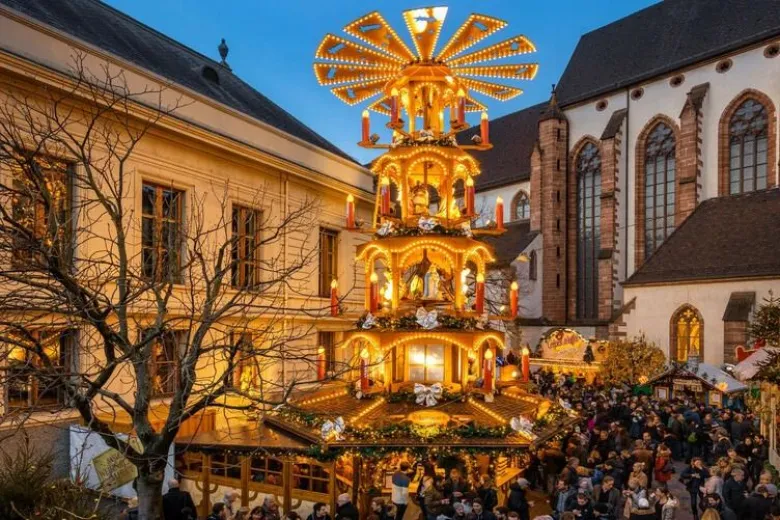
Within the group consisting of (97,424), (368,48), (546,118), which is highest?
(546,118)

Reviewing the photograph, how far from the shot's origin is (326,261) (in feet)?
74.6

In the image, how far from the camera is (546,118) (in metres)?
40.1

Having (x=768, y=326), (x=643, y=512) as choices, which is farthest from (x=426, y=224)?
(x=768, y=326)

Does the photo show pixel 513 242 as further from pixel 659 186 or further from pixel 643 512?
pixel 643 512

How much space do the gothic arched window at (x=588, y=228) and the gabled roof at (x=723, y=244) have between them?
24.3 ft

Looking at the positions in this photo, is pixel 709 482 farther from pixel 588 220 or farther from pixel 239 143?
pixel 588 220

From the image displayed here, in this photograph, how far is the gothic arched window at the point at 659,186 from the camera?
1363 inches

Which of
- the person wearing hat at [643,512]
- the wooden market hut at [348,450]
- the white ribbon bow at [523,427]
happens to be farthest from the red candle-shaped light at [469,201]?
the person wearing hat at [643,512]

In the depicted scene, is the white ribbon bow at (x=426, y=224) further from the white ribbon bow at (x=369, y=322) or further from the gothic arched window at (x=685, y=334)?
the gothic arched window at (x=685, y=334)

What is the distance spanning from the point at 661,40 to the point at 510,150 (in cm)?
1444

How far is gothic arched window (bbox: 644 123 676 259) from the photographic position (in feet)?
114

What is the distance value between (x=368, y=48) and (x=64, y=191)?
24.4 feet

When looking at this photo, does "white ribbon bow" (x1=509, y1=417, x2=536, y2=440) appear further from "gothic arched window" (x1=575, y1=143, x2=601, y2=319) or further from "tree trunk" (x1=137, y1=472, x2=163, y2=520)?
"gothic arched window" (x1=575, y1=143, x2=601, y2=319)

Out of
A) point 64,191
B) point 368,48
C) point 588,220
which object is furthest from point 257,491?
point 588,220
